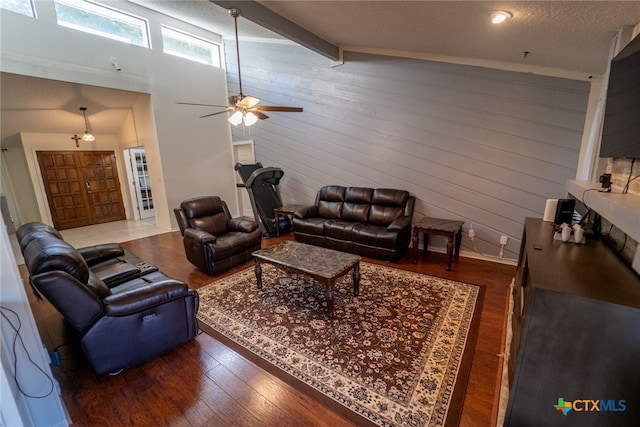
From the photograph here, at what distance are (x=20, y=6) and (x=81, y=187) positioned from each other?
4.06 meters

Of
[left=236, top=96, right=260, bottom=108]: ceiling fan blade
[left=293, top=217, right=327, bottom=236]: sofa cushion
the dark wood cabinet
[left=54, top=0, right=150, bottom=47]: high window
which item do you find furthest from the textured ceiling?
[left=293, top=217, right=327, bottom=236]: sofa cushion

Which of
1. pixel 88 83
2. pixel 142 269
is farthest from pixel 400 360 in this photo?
pixel 88 83

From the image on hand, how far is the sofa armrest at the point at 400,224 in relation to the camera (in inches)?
148

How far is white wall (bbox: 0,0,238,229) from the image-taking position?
3863mm

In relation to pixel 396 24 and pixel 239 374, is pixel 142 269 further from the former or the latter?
pixel 396 24

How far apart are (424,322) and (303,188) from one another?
3.64m

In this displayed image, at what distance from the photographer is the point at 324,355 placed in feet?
6.89

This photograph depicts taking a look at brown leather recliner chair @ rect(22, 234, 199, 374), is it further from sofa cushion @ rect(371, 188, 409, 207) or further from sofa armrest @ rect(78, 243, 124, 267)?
sofa cushion @ rect(371, 188, 409, 207)

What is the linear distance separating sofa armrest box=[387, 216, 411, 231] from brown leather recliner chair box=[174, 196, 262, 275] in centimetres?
193

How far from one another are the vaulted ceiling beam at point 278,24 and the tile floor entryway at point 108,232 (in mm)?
4456

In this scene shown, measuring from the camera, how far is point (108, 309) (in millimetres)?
1823

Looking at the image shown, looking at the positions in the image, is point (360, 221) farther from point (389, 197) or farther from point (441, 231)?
point (441, 231)

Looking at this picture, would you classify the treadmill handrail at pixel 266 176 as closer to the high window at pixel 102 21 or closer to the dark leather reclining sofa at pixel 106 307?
the dark leather reclining sofa at pixel 106 307

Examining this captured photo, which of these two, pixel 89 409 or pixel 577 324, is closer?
pixel 577 324
